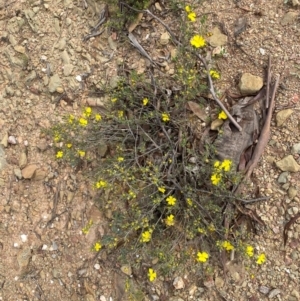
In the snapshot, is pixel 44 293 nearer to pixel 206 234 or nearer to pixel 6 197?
pixel 6 197

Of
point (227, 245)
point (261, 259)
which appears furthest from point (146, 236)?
point (261, 259)

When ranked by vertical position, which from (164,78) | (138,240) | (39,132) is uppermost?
(164,78)

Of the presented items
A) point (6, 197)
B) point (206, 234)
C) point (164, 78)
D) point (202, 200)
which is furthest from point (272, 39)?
point (6, 197)

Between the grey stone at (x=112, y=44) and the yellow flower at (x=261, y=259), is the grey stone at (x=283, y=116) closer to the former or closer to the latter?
the yellow flower at (x=261, y=259)

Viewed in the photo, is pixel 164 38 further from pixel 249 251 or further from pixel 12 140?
pixel 249 251

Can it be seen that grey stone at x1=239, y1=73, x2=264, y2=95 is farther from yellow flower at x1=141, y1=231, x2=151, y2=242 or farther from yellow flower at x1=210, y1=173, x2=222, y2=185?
yellow flower at x1=141, y1=231, x2=151, y2=242

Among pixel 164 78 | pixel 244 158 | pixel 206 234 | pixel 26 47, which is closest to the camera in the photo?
pixel 206 234
